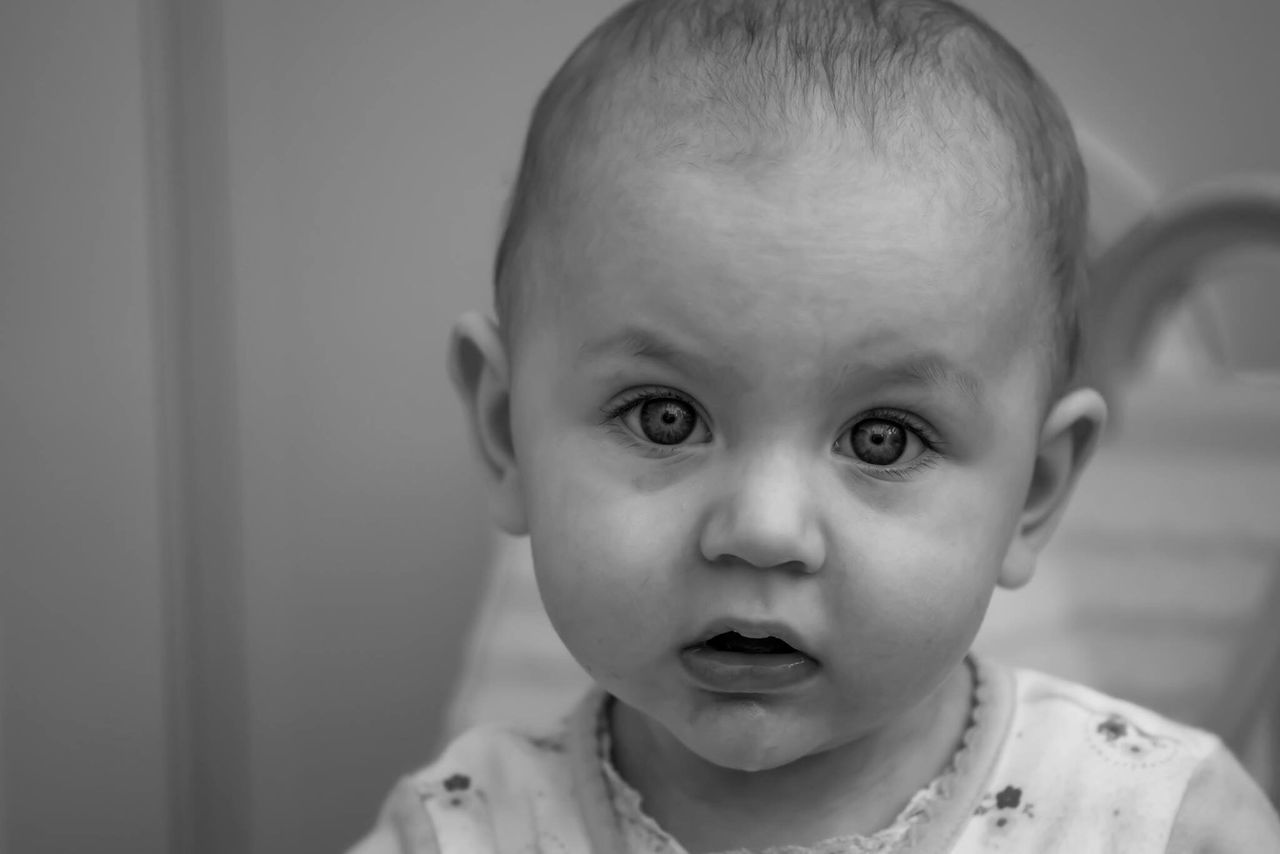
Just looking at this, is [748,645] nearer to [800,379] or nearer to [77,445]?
[800,379]

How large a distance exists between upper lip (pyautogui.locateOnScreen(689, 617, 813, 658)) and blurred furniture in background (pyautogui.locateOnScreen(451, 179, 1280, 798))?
434 mm

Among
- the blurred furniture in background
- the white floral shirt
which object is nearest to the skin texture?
the white floral shirt

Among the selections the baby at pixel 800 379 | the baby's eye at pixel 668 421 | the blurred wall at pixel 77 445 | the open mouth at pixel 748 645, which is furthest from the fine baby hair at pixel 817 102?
the blurred wall at pixel 77 445

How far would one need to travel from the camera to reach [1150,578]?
120 cm

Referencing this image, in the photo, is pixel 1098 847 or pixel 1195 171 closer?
pixel 1098 847

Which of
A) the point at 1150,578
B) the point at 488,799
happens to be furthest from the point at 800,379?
the point at 1150,578

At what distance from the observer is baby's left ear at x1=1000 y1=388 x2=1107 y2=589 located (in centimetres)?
77

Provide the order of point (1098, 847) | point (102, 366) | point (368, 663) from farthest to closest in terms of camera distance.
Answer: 1. point (368, 663)
2. point (102, 366)
3. point (1098, 847)

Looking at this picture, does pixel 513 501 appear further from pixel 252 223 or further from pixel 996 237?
pixel 252 223

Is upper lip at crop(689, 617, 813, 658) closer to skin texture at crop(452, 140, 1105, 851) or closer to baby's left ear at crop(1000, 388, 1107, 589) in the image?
skin texture at crop(452, 140, 1105, 851)

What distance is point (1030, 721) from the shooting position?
85 cm

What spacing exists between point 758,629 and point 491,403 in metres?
0.25

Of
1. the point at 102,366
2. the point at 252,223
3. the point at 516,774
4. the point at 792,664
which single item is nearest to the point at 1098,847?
the point at 792,664

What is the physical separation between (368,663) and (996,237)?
1.10 meters
